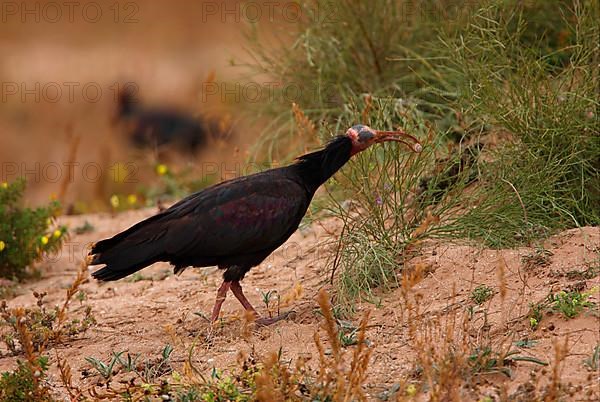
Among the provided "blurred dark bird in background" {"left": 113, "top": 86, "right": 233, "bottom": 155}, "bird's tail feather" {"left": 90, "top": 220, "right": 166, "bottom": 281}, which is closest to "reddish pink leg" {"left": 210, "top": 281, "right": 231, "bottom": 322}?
"bird's tail feather" {"left": 90, "top": 220, "right": 166, "bottom": 281}

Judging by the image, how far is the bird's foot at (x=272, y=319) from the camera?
5.36m

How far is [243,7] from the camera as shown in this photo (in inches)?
310

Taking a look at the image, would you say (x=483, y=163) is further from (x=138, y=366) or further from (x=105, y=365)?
(x=105, y=365)

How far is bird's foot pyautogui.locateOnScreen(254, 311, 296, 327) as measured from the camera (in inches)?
211

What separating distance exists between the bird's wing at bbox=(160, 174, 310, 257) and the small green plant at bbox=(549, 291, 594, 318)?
154 cm

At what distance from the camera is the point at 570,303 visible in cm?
464

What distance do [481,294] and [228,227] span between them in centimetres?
143

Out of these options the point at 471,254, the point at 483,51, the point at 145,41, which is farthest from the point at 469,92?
the point at 145,41

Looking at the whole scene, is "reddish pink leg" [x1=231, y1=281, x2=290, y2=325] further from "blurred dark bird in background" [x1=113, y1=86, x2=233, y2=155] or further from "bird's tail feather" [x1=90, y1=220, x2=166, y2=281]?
"blurred dark bird in background" [x1=113, y1=86, x2=233, y2=155]

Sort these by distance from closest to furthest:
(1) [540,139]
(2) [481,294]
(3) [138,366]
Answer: (3) [138,366]
(2) [481,294]
(1) [540,139]

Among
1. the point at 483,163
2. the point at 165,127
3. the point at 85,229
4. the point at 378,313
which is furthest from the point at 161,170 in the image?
the point at 165,127

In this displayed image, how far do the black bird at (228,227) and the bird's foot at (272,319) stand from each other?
0.04ft

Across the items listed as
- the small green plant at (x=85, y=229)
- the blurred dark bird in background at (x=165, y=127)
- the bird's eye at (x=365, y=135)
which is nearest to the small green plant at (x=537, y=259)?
the bird's eye at (x=365, y=135)

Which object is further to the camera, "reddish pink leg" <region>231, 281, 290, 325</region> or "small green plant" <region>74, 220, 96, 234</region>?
"small green plant" <region>74, 220, 96, 234</region>
